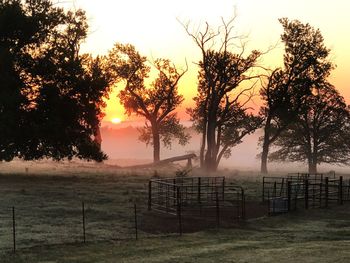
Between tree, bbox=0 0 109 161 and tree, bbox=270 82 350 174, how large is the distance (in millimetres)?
34084

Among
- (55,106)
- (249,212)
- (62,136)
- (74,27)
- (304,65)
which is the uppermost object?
(74,27)

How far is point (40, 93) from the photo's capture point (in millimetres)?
39406

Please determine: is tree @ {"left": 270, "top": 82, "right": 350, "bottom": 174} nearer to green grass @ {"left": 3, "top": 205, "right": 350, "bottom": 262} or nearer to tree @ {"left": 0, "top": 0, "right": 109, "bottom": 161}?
tree @ {"left": 0, "top": 0, "right": 109, "bottom": 161}

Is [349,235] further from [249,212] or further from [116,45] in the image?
[116,45]

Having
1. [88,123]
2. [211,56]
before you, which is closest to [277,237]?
[88,123]

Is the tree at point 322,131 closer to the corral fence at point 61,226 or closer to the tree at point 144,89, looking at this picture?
the tree at point 144,89

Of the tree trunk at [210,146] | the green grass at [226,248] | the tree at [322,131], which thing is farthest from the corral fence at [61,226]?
the tree at [322,131]

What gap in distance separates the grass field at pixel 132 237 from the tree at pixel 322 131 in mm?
42568

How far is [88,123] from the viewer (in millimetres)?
42125

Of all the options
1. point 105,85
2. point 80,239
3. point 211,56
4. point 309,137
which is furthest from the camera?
point 309,137

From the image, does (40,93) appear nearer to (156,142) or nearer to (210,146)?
(210,146)

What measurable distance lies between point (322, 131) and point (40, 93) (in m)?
41.7

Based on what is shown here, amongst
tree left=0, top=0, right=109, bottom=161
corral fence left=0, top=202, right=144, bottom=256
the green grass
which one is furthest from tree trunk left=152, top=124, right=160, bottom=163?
the green grass

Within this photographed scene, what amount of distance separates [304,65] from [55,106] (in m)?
34.6
